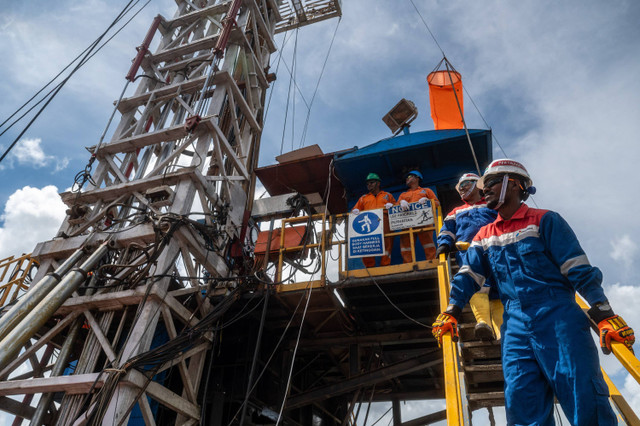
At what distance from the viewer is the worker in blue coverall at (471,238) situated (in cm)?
379

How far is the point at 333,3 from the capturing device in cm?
1532

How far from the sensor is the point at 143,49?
29.9 feet

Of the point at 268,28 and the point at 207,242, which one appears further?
the point at 268,28

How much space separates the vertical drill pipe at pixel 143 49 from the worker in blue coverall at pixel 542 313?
319 inches

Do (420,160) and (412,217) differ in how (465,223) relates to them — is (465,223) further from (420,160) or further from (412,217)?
(420,160)

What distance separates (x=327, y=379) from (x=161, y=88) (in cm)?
742

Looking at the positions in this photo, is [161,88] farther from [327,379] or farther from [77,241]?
[327,379]

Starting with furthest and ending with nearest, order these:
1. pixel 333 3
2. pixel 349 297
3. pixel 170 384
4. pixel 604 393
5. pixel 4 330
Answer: pixel 333 3 → pixel 170 384 → pixel 349 297 → pixel 604 393 → pixel 4 330

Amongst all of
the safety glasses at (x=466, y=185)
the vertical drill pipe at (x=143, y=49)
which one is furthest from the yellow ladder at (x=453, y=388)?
the vertical drill pipe at (x=143, y=49)

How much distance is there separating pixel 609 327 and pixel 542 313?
0.36m

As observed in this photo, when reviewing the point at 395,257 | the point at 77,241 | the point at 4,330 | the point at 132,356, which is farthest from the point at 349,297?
the point at 4,330

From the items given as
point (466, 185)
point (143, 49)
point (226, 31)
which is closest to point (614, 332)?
point (466, 185)

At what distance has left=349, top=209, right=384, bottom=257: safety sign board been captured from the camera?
655cm

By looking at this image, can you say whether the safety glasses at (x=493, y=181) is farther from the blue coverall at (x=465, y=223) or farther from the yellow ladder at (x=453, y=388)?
the blue coverall at (x=465, y=223)
